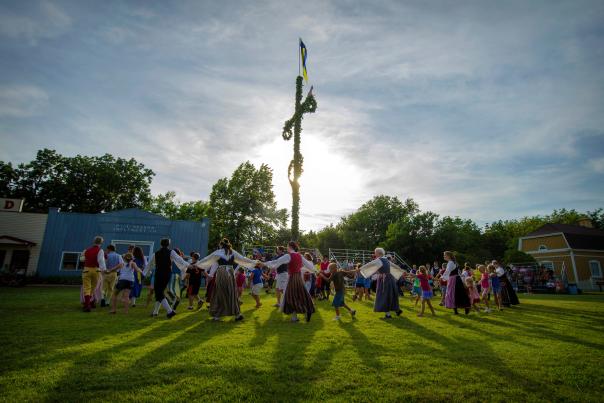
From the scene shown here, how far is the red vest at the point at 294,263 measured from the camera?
893 centimetres

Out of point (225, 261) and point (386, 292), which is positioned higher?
point (225, 261)

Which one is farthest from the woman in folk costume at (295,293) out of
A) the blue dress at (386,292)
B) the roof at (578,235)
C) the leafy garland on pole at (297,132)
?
the roof at (578,235)

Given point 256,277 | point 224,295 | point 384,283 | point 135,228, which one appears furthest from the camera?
point 135,228

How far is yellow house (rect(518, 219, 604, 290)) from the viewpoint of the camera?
Answer: 37.9m

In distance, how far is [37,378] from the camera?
378cm

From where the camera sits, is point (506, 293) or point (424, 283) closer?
point (424, 283)

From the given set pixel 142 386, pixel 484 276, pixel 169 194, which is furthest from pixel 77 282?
pixel 169 194

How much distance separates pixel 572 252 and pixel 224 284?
46085 millimetres

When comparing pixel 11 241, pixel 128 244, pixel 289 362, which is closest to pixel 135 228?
pixel 128 244

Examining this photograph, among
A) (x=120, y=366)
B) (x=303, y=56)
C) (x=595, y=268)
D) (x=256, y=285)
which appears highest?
(x=303, y=56)

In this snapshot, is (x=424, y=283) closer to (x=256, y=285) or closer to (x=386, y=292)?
(x=386, y=292)

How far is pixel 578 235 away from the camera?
40000mm

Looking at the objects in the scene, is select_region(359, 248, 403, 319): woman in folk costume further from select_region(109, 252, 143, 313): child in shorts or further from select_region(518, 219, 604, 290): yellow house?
select_region(518, 219, 604, 290): yellow house

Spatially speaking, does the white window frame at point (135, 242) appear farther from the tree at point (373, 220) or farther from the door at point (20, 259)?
the tree at point (373, 220)
